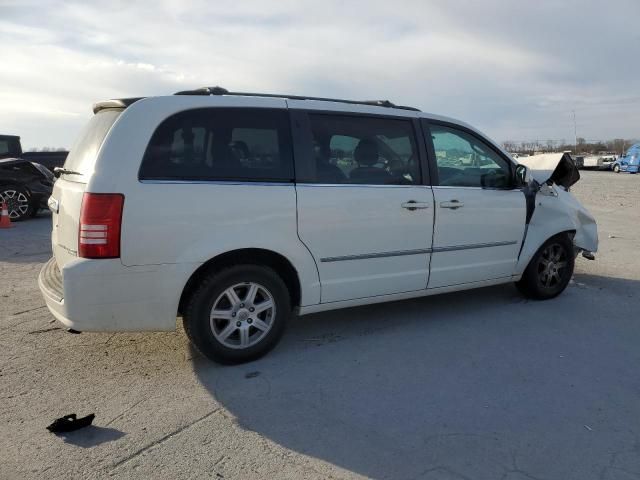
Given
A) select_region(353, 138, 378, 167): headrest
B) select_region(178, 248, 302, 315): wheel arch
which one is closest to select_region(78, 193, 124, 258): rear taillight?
select_region(178, 248, 302, 315): wheel arch

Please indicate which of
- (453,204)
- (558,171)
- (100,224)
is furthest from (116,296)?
(558,171)

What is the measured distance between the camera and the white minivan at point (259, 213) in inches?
128

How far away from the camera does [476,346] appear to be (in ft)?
13.5

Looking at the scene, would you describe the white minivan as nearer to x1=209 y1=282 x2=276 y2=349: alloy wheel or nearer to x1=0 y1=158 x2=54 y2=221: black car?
x1=209 y1=282 x2=276 y2=349: alloy wheel

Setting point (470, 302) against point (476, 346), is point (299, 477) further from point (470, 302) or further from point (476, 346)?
point (470, 302)

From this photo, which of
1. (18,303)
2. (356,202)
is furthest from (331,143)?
(18,303)

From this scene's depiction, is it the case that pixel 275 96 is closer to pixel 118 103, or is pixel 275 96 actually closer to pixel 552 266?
pixel 118 103

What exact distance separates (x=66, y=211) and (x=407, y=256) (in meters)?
2.62

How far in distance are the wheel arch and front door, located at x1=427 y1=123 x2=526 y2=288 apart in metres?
1.31

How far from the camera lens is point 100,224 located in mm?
3137

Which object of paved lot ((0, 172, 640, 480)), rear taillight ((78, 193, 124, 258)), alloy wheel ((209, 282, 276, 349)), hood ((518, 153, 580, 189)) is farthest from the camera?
hood ((518, 153, 580, 189))

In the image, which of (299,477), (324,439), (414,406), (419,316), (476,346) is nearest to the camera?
(299,477)

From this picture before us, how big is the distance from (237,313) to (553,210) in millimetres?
3476

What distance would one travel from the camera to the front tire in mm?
3510
